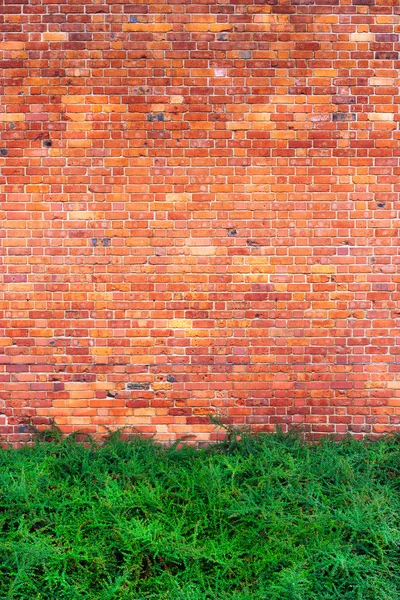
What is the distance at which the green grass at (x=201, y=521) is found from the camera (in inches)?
110

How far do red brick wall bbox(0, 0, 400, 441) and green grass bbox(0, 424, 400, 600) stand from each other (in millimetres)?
369

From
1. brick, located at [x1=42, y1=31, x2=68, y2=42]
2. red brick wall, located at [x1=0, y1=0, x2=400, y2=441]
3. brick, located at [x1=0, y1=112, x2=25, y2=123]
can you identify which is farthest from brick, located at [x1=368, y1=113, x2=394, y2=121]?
brick, located at [x1=0, y1=112, x2=25, y2=123]

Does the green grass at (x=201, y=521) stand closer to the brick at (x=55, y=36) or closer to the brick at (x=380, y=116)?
the brick at (x=380, y=116)

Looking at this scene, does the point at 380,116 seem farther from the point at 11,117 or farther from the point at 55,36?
the point at 11,117

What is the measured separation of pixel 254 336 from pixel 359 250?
1052 mm

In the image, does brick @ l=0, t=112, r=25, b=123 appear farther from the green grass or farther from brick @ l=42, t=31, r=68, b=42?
the green grass

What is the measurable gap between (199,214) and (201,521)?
216 cm

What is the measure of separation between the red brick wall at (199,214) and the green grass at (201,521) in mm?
369

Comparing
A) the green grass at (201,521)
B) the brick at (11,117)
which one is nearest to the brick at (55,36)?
the brick at (11,117)

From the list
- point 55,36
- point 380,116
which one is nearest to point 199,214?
point 380,116

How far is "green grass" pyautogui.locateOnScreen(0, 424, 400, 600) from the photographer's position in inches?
110

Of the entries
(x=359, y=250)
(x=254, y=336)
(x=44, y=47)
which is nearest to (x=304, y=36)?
(x=359, y=250)

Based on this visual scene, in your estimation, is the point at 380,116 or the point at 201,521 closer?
the point at 201,521

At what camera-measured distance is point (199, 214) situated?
393 cm
